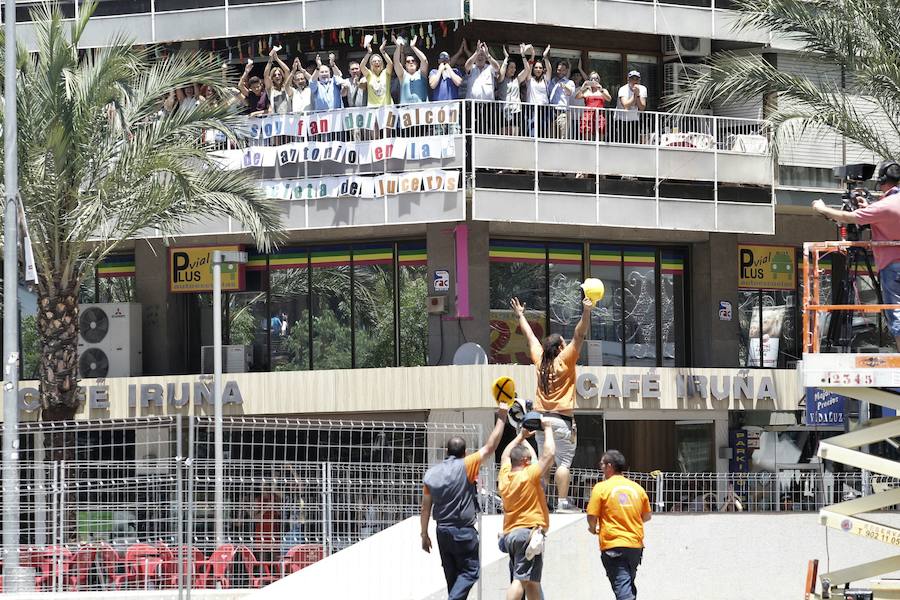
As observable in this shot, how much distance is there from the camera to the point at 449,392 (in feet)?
90.4

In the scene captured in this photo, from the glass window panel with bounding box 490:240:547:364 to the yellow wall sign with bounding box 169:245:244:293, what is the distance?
4.93m

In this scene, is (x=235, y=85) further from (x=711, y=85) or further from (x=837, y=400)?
(x=837, y=400)

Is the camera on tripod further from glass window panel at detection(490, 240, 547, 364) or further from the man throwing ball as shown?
glass window panel at detection(490, 240, 547, 364)

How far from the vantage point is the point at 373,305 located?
30.3 meters

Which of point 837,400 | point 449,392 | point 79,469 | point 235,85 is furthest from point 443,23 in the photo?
point 79,469

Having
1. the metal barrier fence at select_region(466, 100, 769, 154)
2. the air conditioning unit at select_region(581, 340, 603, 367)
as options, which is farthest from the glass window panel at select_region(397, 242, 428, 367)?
the metal barrier fence at select_region(466, 100, 769, 154)

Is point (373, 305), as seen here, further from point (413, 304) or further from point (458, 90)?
point (458, 90)

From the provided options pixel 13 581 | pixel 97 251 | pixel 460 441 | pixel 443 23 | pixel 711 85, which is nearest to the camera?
pixel 460 441

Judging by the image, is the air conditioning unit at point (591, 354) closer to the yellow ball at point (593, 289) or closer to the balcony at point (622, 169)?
the balcony at point (622, 169)

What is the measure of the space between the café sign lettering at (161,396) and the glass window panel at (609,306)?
6647 millimetres

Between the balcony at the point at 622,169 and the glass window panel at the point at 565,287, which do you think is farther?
the glass window panel at the point at 565,287

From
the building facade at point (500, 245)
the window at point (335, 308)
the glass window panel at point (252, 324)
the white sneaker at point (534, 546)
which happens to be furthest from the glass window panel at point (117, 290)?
the white sneaker at point (534, 546)

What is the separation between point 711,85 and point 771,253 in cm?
645

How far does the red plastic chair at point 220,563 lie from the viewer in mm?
15633
